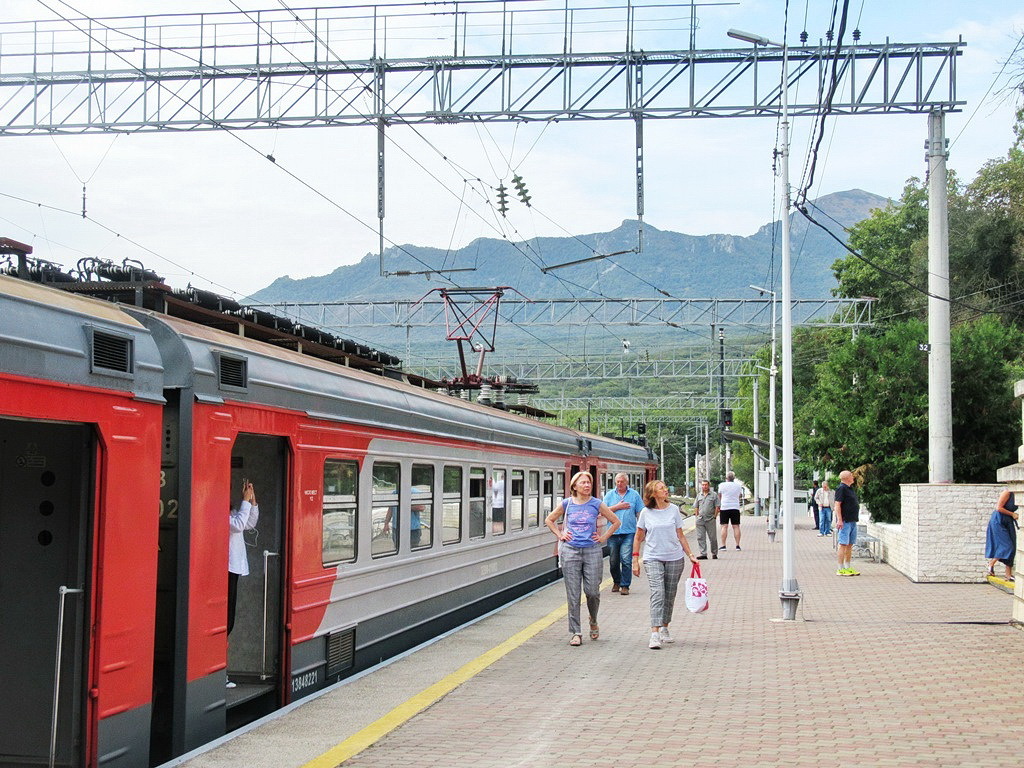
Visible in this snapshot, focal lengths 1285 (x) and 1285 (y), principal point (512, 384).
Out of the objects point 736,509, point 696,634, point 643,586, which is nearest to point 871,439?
point 736,509

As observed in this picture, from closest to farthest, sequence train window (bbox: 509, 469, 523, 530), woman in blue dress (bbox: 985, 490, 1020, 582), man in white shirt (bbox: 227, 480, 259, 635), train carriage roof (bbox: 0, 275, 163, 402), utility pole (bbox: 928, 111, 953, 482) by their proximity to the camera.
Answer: train carriage roof (bbox: 0, 275, 163, 402) < man in white shirt (bbox: 227, 480, 259, 635) < woman in blue dress (bbox: 985, 490, 1020, 582) < train window (bbox: 509, 469, 523, 530) < utility pole (bbox: 928, 111, 953, 482)

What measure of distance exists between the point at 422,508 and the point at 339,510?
2713 millimetres

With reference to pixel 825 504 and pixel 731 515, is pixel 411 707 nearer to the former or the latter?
pixel 731 515

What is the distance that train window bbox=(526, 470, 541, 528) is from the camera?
62.6 feet

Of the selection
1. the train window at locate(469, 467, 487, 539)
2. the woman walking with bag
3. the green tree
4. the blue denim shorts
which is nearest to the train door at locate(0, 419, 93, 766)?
the woman walking with bag

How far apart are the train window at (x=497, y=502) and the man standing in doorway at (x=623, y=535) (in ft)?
4.57

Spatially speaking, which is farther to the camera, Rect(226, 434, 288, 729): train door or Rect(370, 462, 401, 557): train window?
Rect(370, 462, 401, 557): train window

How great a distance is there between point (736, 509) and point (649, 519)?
1541 cm

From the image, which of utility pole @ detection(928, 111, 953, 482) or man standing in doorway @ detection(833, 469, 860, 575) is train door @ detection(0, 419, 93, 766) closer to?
utility pole @ detection(928, 111, 953, 482)

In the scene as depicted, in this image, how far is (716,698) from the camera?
952 cm

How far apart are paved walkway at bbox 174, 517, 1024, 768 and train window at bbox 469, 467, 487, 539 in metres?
1.14

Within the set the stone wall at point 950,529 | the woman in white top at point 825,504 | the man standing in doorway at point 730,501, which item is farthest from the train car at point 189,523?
the woman in white top at point 825,504

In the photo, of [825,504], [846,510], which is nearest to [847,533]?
[846,510]

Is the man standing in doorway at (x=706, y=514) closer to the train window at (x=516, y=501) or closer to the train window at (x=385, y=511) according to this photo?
the train window at (x=516, y=501)
